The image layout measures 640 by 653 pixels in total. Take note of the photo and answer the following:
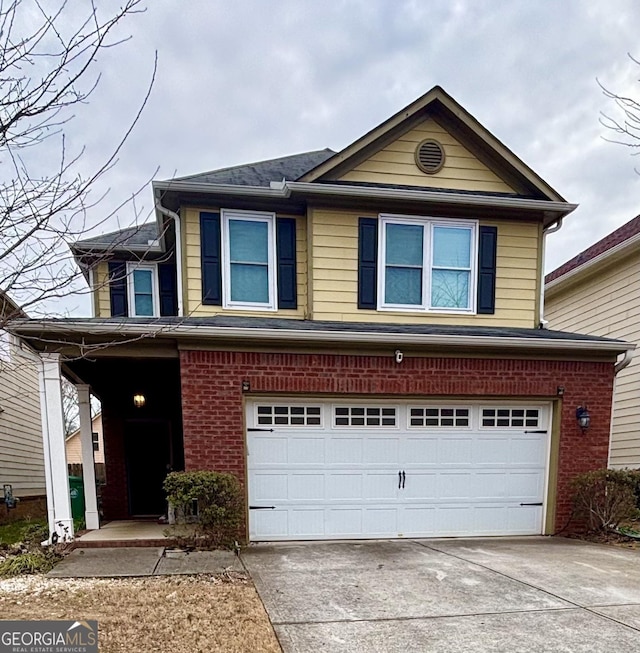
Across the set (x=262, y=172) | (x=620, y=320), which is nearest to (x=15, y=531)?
(x=262, y=172)

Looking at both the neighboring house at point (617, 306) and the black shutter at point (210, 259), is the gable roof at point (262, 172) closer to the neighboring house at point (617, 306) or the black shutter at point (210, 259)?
the black shutter at point (210, 259)

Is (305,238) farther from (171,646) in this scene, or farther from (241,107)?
(171,646)

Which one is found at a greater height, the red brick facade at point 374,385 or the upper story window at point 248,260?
the upper story window at point 248,260

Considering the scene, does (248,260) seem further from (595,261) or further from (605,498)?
(595,261)

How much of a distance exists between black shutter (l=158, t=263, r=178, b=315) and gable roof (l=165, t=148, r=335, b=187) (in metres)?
2.36

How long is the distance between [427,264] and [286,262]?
2309mm

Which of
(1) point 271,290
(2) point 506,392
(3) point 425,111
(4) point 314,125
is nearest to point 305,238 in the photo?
(1) point 271,290

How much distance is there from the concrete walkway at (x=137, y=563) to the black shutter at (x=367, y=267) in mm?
4066

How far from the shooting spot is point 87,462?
6977 mm

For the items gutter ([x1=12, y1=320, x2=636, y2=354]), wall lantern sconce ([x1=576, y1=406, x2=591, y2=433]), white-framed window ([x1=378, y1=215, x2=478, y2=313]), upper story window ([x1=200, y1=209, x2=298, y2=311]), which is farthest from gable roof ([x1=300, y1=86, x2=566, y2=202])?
wall lantern sconce ([x1=576, y1=406, x2=591, y2=433])

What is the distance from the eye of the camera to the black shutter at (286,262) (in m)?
7.11

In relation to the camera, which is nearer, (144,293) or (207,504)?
(207,504)

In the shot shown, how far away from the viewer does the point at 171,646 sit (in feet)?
9.26

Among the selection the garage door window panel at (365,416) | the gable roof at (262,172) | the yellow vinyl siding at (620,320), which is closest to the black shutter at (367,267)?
the garage door window panel at (365,416)
